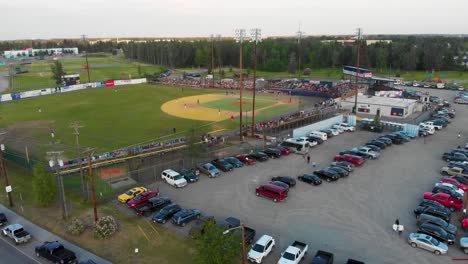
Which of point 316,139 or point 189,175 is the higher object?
point 316,139

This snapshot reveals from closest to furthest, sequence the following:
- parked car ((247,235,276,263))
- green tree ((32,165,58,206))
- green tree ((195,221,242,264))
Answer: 1. green tree ((195,221,242,264))
2. parked car ((247,235,276,263))
3. green tree ((32,165,58,206))

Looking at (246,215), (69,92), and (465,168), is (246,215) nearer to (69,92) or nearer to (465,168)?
(465,168)

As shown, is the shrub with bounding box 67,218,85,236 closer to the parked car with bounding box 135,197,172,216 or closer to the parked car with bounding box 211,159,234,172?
the parked car with bounding box 135,197,172,216

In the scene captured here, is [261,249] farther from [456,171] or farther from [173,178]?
[456,171]

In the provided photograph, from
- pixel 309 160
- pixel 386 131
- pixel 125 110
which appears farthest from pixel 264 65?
pixel 309 160

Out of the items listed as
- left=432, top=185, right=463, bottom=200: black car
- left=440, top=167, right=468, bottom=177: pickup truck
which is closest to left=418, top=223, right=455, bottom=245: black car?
left=432, top=185, right=463, bottom=200: black car

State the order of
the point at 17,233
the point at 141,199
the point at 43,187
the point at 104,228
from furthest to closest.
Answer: the point at 141,199 → the point at 43,187 → the point at 17,233 → the point at 104,228

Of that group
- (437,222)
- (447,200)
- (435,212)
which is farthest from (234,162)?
(447,200)
